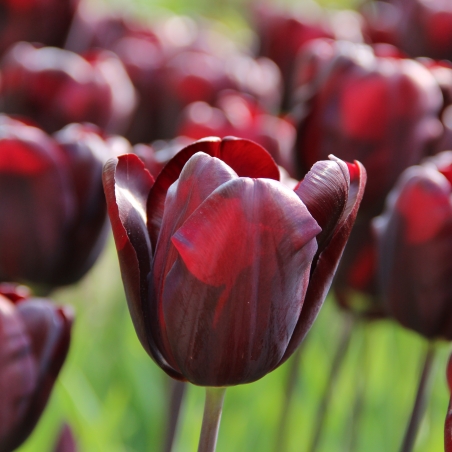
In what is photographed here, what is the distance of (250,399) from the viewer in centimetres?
100

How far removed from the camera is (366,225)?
2.31ft

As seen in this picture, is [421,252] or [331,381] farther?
[331,381]

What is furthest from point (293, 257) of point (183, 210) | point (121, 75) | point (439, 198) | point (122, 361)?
point (122, 361)

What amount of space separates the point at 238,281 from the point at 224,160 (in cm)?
8

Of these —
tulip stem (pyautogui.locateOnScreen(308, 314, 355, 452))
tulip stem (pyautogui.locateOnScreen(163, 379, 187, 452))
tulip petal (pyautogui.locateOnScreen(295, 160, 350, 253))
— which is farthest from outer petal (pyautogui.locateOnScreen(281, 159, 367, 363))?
tulip stem (pyautogui.locateOnScreen(308, 314, 355, 452))

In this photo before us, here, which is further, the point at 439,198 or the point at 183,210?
the point at 439,198

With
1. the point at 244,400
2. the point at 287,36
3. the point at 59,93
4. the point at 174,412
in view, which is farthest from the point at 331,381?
the point at 287,36

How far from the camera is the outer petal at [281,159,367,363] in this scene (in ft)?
1.21

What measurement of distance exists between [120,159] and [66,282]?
269 mm

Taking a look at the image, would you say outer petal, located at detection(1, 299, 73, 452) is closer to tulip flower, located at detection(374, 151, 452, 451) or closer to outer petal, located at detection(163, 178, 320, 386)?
outer petal, located at detection(163, 178, 320, 386)

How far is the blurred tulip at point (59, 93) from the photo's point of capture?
2.64 feet

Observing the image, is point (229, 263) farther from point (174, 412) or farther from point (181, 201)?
point (174, 412)

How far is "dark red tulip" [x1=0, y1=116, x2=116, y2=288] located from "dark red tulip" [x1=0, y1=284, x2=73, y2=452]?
0.46ft

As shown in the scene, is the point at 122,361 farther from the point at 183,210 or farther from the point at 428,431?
the point at 183,210
